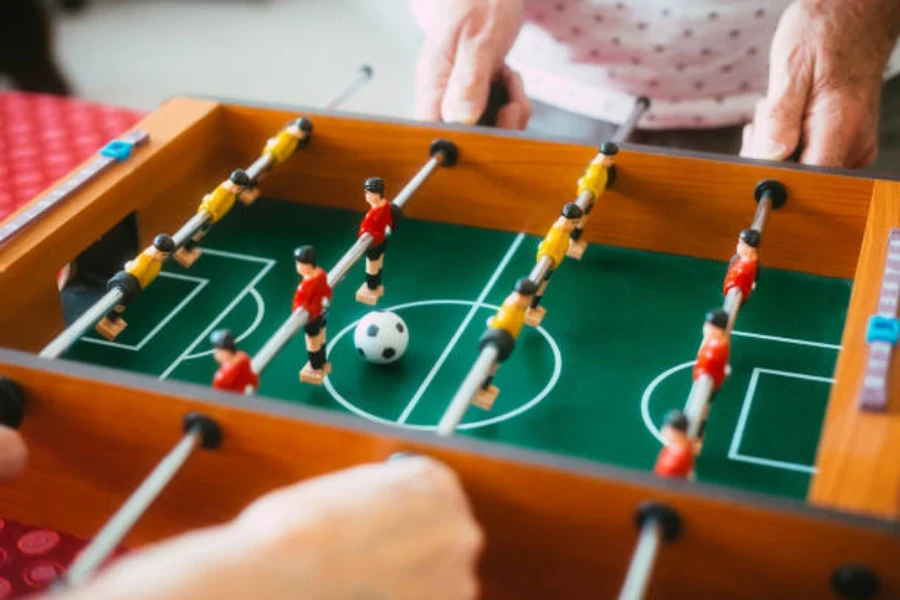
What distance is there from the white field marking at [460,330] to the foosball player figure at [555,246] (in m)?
0.09

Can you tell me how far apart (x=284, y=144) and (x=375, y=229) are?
9.7 inches

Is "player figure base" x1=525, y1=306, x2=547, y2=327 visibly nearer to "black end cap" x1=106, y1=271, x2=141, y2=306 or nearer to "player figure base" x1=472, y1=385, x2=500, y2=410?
"player figure base" x1=472, y1=385, x2=500, y2=410

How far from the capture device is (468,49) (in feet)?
5.42

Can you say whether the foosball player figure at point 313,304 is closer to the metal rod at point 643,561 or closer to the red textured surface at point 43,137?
the metal rod at point 643,561

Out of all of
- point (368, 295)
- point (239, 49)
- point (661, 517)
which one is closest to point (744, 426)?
point (661, 517)

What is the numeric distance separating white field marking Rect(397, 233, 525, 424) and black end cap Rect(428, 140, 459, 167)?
5.5 inches

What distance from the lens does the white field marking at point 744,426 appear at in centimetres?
109

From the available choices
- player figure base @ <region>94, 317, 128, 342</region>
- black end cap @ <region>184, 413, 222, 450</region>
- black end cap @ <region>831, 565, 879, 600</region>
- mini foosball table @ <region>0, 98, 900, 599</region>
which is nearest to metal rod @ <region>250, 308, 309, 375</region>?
mini foosball table @ <region>0, 98, 900, 599</region>

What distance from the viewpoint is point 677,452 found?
0.90 meters

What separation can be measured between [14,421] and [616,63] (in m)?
1.23

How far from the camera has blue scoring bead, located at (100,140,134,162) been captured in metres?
1.39

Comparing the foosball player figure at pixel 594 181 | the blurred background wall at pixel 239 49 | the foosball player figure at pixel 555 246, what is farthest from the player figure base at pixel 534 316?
the blurred background wall at pixel 239 49

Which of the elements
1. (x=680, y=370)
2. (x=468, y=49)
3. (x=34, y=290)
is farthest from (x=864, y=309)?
(x=34, y=290)

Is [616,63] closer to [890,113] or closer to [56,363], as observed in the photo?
[890,113]
